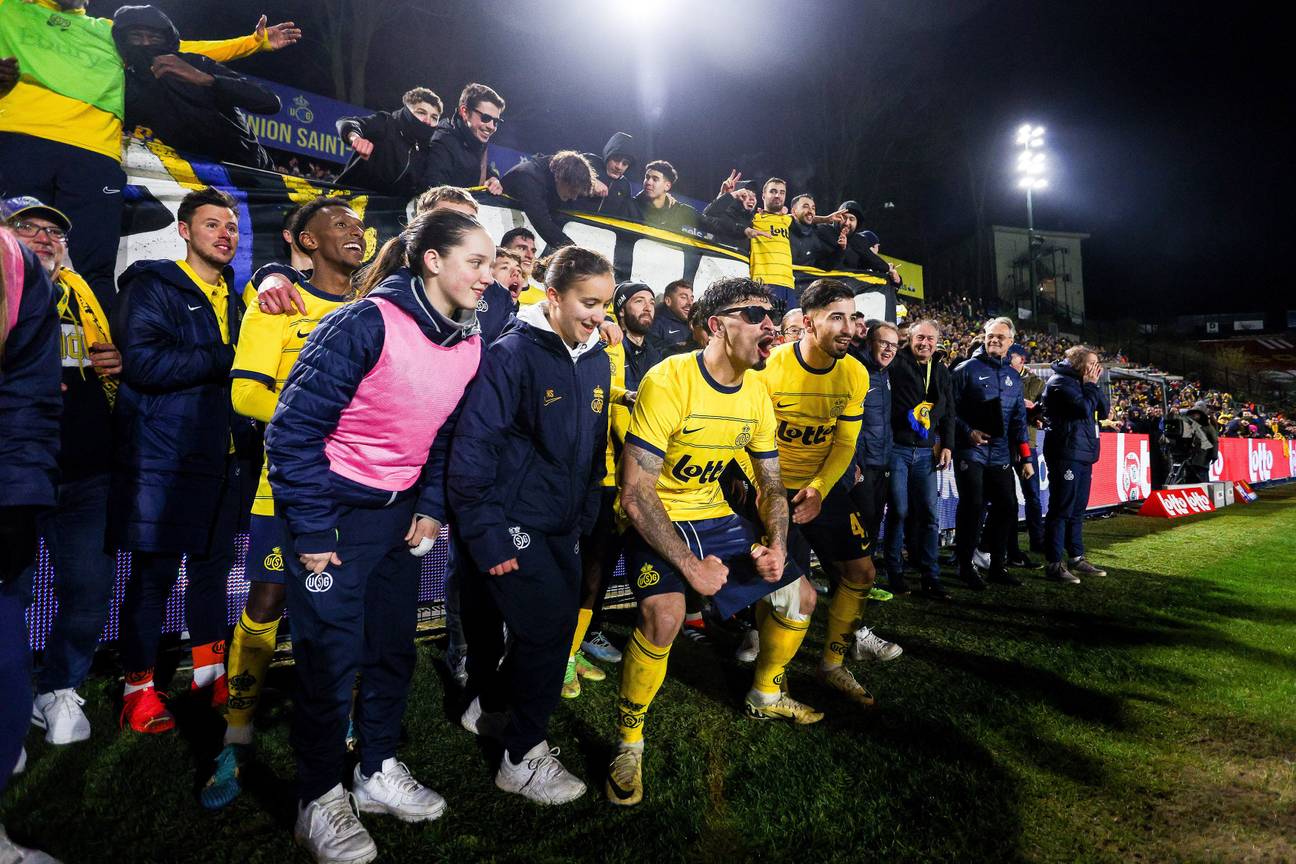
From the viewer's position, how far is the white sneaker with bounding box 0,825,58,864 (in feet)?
6.21

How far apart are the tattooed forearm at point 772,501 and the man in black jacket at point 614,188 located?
457 cm

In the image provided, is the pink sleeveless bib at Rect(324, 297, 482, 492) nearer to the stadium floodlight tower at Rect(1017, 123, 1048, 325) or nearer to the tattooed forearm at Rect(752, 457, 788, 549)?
the tattooed forearm at Rect(752, 457, 788, 549)

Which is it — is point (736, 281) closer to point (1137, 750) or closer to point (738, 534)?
point (738, 534)

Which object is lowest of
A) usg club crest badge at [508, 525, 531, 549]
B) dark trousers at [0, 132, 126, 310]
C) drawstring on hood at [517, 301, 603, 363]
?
usg club crest badge at [508, 525, 531, 549]

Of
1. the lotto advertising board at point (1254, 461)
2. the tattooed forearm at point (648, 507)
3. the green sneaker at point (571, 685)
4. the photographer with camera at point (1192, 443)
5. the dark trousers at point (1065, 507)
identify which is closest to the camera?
the tattooed forearm at point (648, 507)

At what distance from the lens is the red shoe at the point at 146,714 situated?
3.03 meters

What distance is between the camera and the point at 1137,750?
296 centimetres

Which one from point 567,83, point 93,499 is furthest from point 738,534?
point 567,83

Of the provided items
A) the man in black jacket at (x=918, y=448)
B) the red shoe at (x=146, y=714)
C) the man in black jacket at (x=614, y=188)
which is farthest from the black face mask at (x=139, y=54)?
the man in black jacket at (x=918, y=448)

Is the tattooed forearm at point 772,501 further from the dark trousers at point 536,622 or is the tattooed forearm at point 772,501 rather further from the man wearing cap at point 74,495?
the man wearing cap at point 74,495

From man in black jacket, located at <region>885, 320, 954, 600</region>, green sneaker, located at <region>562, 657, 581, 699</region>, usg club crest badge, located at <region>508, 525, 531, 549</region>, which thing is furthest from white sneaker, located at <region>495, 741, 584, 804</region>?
man in black jacket, located at <region>885, 320, 954, 600</region>

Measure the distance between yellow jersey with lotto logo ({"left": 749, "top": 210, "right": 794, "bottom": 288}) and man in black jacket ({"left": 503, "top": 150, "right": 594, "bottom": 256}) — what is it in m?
2.61

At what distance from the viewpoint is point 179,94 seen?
4.83 metres

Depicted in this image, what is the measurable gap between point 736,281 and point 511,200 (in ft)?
12.5
